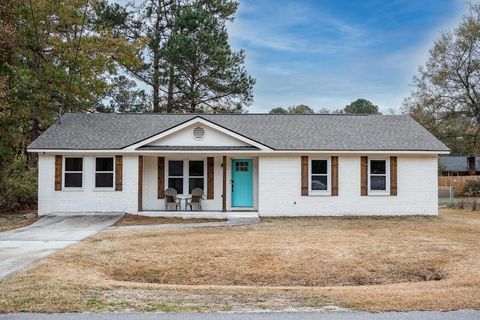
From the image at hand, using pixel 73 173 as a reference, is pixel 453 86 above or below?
above

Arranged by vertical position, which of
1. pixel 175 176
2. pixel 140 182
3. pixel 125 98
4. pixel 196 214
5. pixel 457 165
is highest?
pixel 125 98

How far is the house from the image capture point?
59.1ft

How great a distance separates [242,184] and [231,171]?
2.39 feet

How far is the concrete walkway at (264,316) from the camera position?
584 centimetres

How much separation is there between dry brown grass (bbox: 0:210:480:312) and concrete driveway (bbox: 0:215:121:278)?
1.71ft

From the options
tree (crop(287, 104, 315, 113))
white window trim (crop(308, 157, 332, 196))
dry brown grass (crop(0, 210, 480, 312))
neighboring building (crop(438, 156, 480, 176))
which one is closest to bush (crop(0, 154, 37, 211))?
dry brown grass (crop(0, 210, 480, 312))

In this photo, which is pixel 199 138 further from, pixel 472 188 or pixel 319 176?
pixel 472 188

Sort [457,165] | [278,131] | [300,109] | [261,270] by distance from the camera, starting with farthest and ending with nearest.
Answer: [300,109], [457,165], [278,131], [261,270]

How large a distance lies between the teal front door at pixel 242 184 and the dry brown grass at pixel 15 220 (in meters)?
7.87

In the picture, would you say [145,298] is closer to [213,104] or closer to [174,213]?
[174,213]

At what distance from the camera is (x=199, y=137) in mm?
18328

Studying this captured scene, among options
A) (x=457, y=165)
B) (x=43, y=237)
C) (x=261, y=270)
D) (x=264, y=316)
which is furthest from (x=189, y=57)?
(x=457, y=165)

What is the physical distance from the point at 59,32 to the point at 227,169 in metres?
13.1

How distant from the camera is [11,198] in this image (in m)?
20.5
